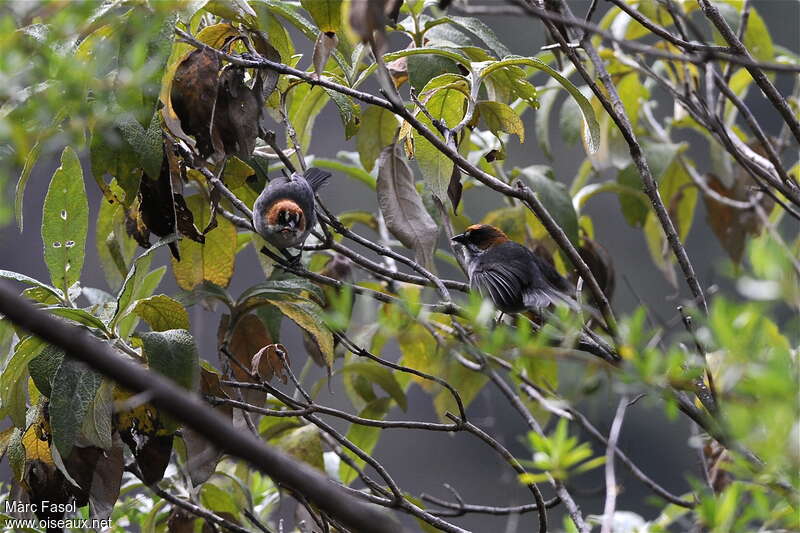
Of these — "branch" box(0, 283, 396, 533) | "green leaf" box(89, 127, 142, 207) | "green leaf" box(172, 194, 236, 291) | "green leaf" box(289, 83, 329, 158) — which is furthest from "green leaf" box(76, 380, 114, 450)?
"branch" box(0, 283, 396, 533)

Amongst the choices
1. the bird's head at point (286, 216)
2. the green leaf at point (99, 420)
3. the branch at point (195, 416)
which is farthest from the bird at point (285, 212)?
the branch at point (195, 416)

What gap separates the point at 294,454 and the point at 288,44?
117 centimetres

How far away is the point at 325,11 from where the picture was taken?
6.55 ft

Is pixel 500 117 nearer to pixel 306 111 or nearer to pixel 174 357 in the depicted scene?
pixel 306 111

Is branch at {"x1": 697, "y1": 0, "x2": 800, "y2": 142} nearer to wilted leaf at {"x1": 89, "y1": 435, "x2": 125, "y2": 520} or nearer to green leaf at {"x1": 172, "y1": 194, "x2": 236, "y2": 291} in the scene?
green leaf at {"x1": 172, "y1": 194, "x2": 236, "y2": 291}

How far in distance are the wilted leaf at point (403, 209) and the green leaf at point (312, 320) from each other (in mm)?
319

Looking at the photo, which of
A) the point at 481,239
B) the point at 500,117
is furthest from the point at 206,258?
the point at 481,239

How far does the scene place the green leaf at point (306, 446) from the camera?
2.60 metres

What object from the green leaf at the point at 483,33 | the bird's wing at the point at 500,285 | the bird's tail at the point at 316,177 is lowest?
the bird's wing at the point at 500,285

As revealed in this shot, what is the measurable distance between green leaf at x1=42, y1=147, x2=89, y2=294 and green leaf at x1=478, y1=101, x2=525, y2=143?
41.2 inches

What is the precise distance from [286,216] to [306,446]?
84 cm

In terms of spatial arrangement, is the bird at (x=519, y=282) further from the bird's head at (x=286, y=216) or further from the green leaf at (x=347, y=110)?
the green leaf at (x=347, y=110)

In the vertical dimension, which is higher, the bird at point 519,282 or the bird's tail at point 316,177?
the bird's tail at point 316,177

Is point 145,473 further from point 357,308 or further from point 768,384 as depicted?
point 768,384
